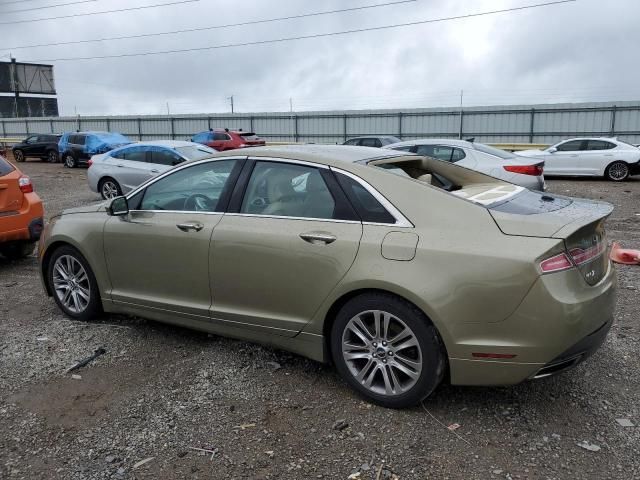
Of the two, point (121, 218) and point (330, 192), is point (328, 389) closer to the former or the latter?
point (330, 192)

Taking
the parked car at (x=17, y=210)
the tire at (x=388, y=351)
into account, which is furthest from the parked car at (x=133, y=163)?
the tire at (x=388, y=351)

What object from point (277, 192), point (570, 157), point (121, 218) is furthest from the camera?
point (570, 157)

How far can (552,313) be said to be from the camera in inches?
116

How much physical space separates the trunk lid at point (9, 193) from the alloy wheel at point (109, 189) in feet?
22.5

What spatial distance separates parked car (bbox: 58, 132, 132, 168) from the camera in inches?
1003

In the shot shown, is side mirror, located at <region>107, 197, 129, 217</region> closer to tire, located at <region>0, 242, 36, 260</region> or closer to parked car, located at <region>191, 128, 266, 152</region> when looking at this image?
tire, located at <region>0, 242, 36, 260</region>

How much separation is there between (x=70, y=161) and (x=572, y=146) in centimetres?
2093

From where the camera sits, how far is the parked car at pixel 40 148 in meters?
29.9

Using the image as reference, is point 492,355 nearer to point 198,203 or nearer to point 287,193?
point 287,193

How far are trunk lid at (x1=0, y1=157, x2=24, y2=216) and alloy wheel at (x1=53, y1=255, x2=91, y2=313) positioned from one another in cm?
210

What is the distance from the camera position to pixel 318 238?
352 centimetres

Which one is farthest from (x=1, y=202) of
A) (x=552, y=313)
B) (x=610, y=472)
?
(x=610, y=472)

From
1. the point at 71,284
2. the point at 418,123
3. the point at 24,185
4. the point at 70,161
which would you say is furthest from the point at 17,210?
the point at 418,123

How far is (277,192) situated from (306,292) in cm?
75
